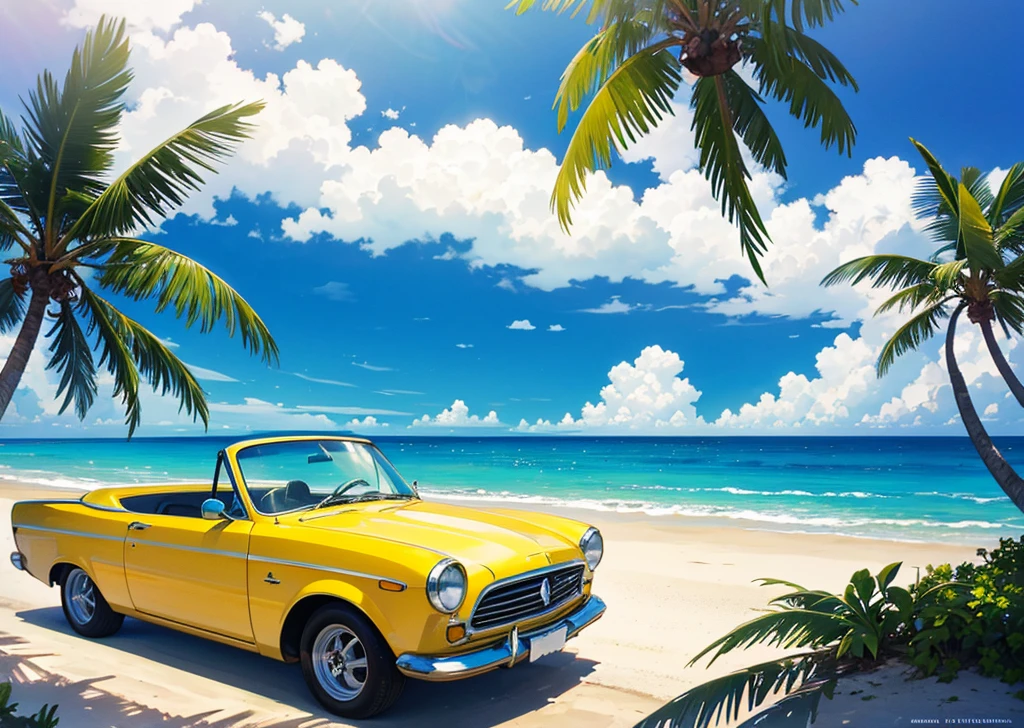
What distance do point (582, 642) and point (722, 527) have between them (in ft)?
41.5

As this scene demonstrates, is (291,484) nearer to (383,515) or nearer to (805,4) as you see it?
(383,515)

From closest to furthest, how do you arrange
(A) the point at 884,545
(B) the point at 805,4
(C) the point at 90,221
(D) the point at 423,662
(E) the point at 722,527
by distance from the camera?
(D) the point at 423,662
(B) the point at 805,4
(C) the point at 90,221
(A) the point at 884,545
(E) the point at 722,527

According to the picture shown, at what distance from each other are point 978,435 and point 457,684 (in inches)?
282

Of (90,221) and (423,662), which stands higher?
(90,221)

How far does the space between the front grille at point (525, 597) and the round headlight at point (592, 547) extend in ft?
1.09

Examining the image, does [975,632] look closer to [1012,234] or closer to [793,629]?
[793,629]

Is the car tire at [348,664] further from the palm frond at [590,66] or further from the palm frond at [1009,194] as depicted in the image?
the palm frond at [1009,194]

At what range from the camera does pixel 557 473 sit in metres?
46.7

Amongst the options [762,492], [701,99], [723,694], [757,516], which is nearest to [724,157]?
[701,99]

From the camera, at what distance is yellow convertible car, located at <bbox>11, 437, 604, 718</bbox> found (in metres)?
3.98

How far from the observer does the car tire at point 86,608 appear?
5.77m

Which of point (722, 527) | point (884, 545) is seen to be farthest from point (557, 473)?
point (884, 545)

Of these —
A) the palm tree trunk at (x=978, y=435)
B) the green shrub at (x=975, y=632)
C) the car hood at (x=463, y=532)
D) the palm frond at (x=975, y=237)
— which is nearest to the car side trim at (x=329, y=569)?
the car hood at (x=463, y=532)

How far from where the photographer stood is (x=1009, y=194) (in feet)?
33.7
